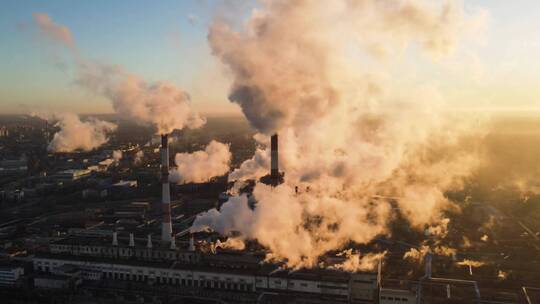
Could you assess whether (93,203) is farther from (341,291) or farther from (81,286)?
(341,291)

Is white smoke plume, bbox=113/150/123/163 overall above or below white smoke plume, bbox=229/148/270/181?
Answer: above

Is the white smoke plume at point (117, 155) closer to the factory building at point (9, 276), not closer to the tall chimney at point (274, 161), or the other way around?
the tall chimney at point (274, 161)

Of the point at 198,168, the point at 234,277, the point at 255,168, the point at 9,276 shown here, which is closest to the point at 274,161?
the point at 234,277

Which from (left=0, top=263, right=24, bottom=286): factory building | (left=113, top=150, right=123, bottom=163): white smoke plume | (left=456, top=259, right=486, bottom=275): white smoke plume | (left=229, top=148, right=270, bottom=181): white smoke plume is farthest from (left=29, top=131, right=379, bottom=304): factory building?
(left=113, top=150, right=123, bottom=163): white smoke plume

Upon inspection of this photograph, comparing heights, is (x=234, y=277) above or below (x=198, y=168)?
below

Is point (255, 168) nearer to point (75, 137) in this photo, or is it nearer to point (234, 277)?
point (234, 277)

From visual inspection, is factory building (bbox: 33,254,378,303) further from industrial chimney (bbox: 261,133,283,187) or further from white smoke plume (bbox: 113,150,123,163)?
white smoke plume (bbox: 113,150,123,163)

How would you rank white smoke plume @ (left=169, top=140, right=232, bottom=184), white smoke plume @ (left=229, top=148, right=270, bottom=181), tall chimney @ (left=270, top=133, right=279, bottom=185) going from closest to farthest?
tall chimney @ (left=270, top=133, right=279, bottom=185) < white smoke plume @ (left=229, top=148, right=270, bottom=181) < white smoke plume @ (left=169, top=140, right=232, bottom=184)

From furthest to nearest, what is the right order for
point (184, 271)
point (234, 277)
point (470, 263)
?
point (470, 263)
point (184, 271)
point (234, 277)

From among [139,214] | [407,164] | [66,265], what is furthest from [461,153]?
[66,265]
